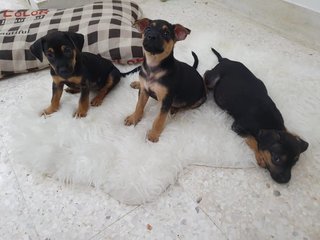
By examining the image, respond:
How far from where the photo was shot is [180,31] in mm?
1593

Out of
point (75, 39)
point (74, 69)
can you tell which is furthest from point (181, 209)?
point (75, 39)

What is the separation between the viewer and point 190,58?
8.22ft

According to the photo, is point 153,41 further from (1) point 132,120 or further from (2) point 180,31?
(1) point 132,120

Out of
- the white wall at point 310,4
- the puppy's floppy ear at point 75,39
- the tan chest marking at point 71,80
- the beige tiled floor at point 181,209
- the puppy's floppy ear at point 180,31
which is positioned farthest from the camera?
the white wall at point 310,4

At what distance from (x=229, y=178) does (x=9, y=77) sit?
1850mm

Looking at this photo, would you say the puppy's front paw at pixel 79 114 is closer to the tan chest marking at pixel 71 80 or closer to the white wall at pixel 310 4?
the tan chest marking at pixel 71 80

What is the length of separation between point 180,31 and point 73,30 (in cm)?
126

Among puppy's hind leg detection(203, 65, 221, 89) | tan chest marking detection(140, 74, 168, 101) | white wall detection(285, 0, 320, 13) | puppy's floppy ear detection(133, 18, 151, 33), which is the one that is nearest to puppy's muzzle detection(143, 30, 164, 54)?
puppy's floppy ear detection(133, 18, 151, 33)

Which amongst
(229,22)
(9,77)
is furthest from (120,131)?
(229,22)

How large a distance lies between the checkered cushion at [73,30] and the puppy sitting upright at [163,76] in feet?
2.20

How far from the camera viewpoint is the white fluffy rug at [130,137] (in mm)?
1639

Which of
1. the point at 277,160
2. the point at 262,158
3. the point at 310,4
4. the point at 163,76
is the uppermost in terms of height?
the point at 310,4

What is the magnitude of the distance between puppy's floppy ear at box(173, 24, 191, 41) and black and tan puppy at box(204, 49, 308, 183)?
498 mm

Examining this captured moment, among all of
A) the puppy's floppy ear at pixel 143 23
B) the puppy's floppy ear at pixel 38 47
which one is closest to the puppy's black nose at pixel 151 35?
the puppy's floppy ear at pixel 143 23
